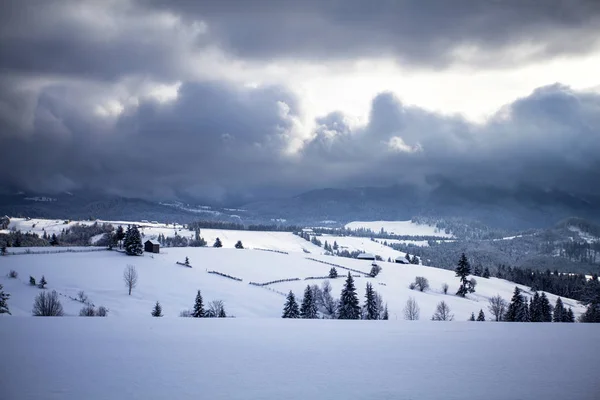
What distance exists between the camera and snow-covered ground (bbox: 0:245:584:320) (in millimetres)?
78188

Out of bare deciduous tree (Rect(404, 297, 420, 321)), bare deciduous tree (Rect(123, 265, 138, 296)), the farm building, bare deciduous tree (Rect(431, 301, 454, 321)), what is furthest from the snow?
the farm building

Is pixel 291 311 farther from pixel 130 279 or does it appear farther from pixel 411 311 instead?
pixel 130 279

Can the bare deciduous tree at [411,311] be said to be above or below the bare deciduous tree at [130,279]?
below

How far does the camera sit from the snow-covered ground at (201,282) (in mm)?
78188

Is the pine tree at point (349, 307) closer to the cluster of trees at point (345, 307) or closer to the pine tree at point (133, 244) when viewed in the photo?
the cluster of trees at point (345, 307)

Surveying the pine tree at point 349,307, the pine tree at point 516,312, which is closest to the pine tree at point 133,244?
the pine tree at point 349,307

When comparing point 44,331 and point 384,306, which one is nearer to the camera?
point 44,331

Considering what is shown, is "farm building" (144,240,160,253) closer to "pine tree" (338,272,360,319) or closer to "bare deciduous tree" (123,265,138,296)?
"bare deciduous tree" (123,265,138,296)

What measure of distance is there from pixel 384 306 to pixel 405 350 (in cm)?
5680

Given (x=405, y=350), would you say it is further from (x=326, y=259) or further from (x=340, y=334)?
(x=326, y=259)

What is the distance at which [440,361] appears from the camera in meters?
30.0

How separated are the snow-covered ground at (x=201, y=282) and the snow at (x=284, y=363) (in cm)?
2578

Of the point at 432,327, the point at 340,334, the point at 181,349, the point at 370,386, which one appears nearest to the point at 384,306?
the point at 432,327

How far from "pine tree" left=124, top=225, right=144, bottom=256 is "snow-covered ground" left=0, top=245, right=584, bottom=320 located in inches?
132
